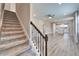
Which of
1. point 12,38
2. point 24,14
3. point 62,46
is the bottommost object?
point 62,46

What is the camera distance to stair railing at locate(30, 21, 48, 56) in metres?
1.57

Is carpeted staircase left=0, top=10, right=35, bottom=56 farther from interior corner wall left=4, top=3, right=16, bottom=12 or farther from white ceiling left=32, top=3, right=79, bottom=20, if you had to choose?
white ceiling left=32, top=3, right=79, bottom=20

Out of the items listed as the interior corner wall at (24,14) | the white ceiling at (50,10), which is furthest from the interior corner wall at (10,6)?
the white ceiling at (50,10)

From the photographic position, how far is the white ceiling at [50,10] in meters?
1.52

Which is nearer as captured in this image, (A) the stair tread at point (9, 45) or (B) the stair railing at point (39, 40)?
(A) the stair tread at point (9, 45)

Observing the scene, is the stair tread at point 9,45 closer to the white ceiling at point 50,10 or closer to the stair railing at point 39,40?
the stair railing at point 39,40

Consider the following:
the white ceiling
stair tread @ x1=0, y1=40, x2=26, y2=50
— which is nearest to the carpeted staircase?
stair tread @ x1=0, y1=40, x2=26, y2=50

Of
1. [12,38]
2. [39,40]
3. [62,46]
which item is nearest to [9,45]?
[12,38]

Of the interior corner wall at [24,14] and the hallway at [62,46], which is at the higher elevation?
the interior corner wall at [24,14]

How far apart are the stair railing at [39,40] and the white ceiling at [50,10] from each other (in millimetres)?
145

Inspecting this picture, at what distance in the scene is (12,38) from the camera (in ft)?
4.89

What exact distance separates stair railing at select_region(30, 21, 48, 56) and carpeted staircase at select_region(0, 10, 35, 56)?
0.37 feet

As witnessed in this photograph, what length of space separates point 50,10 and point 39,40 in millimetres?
401

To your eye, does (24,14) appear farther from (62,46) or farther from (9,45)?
(62,46)
